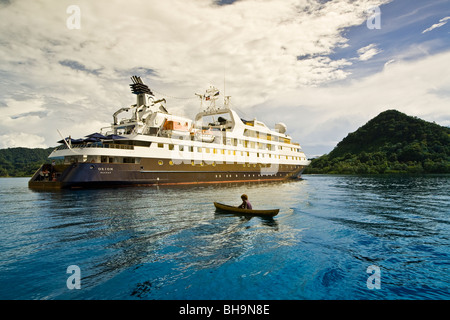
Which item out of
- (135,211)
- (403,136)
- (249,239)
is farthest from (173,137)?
(403,136)

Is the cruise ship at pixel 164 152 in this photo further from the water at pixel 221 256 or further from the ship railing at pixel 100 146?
the water at pixel 221 256

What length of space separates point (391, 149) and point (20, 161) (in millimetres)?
179535

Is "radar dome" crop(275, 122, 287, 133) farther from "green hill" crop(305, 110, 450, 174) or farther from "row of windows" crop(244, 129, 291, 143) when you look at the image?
"green hill" crop(305, 110, 450, 174)

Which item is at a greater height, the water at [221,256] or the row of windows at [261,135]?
the row of windows at [261,135]

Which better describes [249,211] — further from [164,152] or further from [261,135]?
[261,135]

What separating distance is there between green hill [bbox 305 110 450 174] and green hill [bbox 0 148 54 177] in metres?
131

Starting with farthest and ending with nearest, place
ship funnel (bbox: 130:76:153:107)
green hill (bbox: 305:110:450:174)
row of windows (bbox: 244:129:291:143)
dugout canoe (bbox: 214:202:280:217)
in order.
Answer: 1. green hill (bbox: 305:110:450:174)
2. row of windows (bbox: 244:129:291:143)
3. ship funnel (bbox: 130:76:153:107)
4. dugout canoe (bbox: 214:202:280:217)

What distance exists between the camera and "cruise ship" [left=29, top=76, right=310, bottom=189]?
26.4 meters

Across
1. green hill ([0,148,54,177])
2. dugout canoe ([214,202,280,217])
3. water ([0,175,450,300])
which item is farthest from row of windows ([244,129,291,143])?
green hill ([0,148,54,177])

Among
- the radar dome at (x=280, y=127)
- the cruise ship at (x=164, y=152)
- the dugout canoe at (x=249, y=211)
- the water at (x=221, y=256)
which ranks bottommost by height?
the water at (x=221, y=256)

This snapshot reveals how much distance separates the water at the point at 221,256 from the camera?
5.43 m

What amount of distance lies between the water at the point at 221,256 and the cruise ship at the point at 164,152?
13870 mm

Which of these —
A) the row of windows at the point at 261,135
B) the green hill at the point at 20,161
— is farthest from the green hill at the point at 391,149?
the green hill at the point at 20,161
